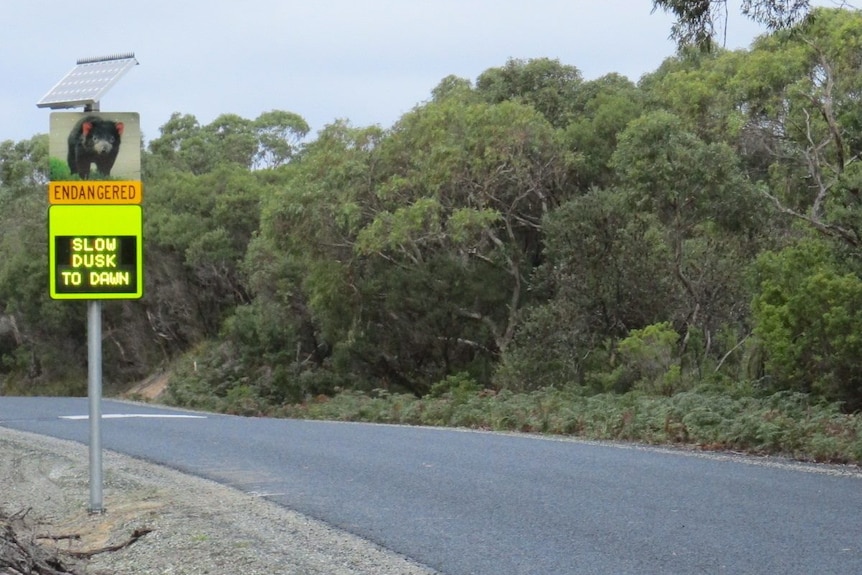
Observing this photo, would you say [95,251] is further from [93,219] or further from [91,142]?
[91,142]

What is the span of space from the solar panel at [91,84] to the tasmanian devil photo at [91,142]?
7.9 inches

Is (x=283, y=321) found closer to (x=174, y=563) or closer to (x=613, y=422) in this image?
(x=613, y=422)

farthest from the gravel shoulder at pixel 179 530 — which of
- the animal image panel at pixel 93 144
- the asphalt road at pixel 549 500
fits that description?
the animal image panel at pixel 93 144

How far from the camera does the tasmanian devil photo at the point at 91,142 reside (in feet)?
34.7

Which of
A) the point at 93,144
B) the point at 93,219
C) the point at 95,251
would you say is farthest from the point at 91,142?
the point at 95,251

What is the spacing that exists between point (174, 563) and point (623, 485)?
4.59 m

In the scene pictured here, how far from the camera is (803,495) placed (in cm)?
1087

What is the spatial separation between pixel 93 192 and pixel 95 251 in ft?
1.60

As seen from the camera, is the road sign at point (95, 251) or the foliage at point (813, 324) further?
the foliage at point (813, 324)

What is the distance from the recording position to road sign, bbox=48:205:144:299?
34.6 ft

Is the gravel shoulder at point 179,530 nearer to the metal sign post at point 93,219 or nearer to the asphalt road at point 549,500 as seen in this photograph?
the asphalt road at point 549,500

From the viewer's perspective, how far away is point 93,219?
1065 cm

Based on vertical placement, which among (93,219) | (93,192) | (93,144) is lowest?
(93,219)

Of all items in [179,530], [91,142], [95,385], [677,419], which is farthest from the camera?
[677,419]
